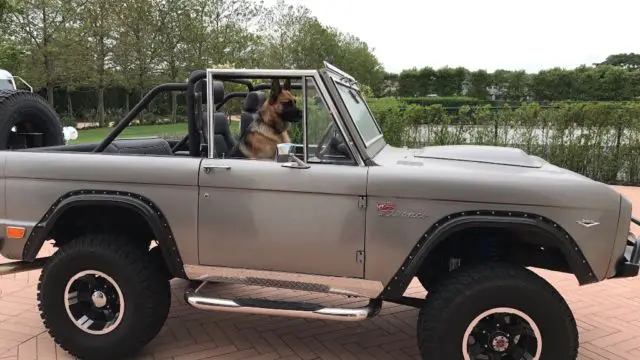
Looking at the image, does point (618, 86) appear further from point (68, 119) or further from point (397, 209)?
point (397, 209)

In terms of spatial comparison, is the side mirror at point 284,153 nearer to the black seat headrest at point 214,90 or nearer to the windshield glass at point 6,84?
the black seat headrest at point 214,90

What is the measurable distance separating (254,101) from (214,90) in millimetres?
505

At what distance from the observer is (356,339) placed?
3.91 meters

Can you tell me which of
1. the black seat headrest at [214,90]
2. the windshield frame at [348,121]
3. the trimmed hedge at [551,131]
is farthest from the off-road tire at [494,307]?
the trimmed hedge at [551,131]

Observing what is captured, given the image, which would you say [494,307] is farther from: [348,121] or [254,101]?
[254,101]

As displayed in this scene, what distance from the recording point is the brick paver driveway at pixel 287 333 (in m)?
3.64

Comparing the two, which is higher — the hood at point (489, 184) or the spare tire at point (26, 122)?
the spare tire at point (26, 122)

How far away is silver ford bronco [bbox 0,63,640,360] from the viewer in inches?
115

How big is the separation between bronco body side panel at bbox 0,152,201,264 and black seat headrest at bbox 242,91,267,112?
2.26 feet

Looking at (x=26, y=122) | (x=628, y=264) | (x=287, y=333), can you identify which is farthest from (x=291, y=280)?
(x=26, y=122)

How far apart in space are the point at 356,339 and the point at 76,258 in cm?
207

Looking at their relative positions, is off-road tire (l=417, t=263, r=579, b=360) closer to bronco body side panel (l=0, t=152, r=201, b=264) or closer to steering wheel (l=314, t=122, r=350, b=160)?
steering wheel (l=314, t=122, r=350, b=160)

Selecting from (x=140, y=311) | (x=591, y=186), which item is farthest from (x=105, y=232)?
(x=591, y=186)

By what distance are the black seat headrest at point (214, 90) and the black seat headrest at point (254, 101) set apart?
317 mm
